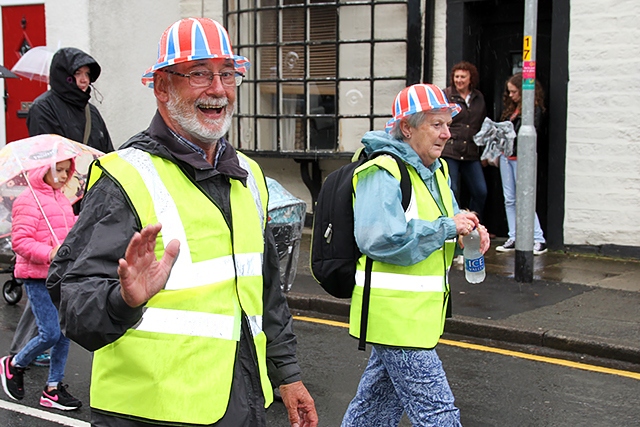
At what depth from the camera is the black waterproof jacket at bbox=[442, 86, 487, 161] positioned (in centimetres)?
1015

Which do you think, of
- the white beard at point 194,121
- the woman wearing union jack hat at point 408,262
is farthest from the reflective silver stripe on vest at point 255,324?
the woman wearing union jack hat at point 408,262

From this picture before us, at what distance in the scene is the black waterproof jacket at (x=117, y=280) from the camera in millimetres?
2178

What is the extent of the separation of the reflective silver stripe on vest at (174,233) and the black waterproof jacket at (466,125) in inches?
313

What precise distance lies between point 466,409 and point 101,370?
331 cm

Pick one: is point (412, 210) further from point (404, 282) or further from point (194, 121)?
point (194, 121)

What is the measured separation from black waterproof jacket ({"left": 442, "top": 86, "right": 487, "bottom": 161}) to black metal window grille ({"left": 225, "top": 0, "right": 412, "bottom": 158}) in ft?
3.34

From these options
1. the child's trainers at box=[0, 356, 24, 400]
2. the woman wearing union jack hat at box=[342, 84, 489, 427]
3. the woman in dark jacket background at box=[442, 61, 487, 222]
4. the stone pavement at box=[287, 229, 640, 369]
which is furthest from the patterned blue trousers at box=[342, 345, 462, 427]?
the woman in dark jacket background at box=[442, 61, 487, 222]

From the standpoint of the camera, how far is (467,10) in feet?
34.7

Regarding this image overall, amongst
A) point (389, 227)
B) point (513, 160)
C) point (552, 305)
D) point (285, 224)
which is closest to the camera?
point (389, 227)

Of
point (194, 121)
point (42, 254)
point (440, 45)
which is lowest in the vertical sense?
point (42, 254)

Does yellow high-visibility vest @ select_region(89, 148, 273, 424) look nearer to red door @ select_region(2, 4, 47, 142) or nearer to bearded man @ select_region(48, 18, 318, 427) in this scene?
bearded man @ select_region(48, 18, 318, 427)

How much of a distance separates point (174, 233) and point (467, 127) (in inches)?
321

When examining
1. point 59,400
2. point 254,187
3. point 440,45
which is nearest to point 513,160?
point 440,45

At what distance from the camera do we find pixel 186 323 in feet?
7.89
